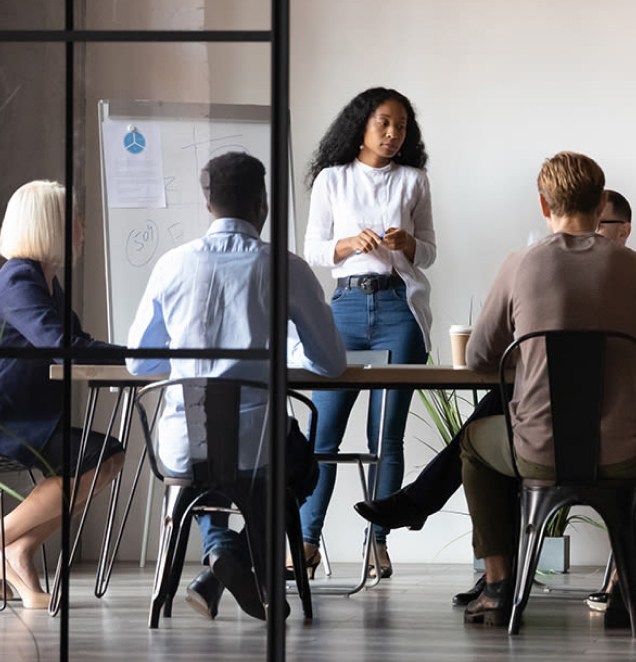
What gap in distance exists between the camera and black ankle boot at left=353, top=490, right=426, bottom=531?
3.24 meters

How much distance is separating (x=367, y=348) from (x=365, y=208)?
53 cm

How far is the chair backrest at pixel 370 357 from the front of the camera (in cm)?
357

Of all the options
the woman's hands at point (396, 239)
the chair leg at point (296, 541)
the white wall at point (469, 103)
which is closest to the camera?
the chair leg at point (296, 541)

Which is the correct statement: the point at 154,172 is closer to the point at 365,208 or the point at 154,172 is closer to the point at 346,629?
the point at 346,629

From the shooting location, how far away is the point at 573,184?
280 centimetres

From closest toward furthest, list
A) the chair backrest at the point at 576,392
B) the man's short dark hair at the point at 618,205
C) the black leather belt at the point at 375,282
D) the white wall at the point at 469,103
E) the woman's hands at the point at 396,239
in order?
the chair backrest at the point at 576,392 < the woman's hands at the point at 396,239 < the black leather belt at the point at 375,282 < the man's short dark hair at the point at 618,205 < the white wall at the point at 469,103

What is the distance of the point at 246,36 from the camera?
6.19 ft

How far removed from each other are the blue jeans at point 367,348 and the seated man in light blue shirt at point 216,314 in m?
1.91

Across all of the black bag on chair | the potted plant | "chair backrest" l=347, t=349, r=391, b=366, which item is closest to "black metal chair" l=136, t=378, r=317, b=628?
the black bag on chair

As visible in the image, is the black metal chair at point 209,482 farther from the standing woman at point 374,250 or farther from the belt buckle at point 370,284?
the belt buckle at point 370,284

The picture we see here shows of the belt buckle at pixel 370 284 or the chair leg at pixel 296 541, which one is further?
the belt buckle at pixel 370 284

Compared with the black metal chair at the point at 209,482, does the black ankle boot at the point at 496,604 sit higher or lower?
lower

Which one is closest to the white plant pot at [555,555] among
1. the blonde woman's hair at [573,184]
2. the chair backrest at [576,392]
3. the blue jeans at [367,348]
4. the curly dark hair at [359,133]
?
the blue jeans at [367,348]

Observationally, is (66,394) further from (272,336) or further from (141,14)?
(141,14)
